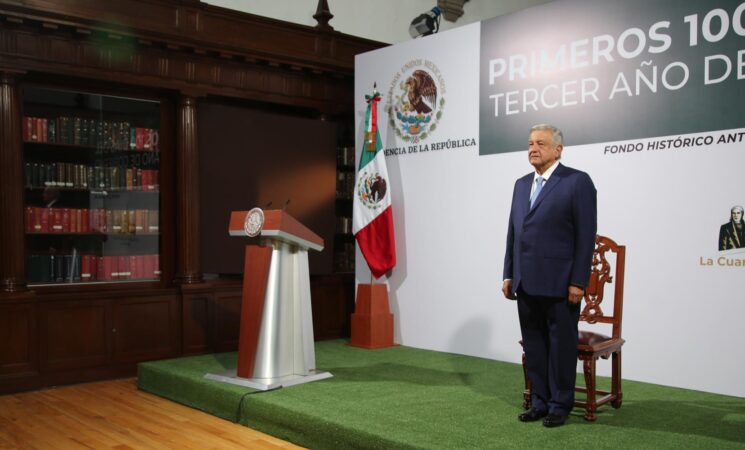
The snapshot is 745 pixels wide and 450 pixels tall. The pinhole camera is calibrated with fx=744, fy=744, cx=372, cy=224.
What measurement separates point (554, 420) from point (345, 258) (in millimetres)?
4081

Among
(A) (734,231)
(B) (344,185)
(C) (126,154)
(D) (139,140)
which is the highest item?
(D) (139,140)

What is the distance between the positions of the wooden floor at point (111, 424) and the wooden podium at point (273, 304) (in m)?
0.42

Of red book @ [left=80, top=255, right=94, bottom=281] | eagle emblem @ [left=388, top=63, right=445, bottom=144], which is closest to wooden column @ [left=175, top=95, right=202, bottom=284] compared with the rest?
red book @ [left=80, top=255, right=94, bottom=281]

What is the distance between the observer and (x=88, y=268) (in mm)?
5980

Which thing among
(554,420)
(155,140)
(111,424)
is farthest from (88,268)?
(554,420)

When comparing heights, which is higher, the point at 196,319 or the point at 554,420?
the point at 196,319

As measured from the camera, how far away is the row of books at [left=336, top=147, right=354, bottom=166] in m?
7.48

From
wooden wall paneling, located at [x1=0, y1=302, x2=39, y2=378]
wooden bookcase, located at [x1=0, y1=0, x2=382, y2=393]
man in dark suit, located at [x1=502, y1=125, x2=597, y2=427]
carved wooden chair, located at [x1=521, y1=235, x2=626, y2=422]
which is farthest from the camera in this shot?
wooden bookcase, located at [x1=0, y1=0, x2=382, y2=393]

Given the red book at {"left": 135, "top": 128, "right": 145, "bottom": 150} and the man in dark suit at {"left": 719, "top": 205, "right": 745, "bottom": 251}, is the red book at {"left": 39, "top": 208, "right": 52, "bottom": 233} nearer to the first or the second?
the red book at {"left": 135, "top": 128, "right": 145, "bottom": 150}

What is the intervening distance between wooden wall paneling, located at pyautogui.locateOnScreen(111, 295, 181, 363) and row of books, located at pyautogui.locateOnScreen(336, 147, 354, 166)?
221 cm

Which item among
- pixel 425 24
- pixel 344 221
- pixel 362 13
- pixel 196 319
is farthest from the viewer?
pixel 362 13

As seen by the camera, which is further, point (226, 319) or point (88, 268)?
point (226, 319)

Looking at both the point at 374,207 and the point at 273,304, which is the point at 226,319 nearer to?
the point at 374,207

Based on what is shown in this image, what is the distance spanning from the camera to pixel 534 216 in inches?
147
